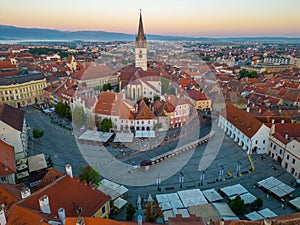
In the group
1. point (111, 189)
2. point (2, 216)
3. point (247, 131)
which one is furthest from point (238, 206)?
point (2, 216)

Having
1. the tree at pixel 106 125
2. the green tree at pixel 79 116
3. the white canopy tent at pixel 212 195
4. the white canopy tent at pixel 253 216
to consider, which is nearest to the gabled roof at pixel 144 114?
the tree at pixel 106 125

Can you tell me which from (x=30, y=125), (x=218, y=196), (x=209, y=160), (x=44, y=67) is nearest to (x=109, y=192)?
(x=218, y=196)

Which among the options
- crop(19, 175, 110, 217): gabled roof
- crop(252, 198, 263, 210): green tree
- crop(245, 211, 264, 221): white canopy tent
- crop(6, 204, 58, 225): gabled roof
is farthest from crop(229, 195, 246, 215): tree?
crop(6, 204, 58, 225): gabled roof

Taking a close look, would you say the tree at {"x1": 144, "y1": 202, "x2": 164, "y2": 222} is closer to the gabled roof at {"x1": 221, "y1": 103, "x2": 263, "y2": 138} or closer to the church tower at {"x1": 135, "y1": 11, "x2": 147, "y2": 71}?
the gabled roof at {"x1": 221, "y1": 103, "x2": 263, "y2": 138}

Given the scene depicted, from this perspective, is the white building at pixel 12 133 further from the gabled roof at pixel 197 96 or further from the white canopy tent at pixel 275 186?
the gabled roof at pixel 197 96

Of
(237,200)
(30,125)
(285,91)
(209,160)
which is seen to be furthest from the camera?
(285,91)

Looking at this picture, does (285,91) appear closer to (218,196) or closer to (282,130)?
(282,130)

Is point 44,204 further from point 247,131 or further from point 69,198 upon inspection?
point 247,131

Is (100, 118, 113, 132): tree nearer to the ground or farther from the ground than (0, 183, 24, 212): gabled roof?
nearer to the ground
